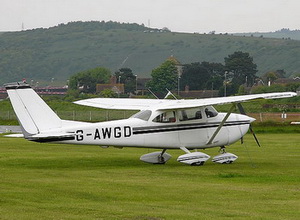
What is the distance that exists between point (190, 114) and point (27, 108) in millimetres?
4712

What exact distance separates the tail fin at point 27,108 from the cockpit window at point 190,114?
152 inches

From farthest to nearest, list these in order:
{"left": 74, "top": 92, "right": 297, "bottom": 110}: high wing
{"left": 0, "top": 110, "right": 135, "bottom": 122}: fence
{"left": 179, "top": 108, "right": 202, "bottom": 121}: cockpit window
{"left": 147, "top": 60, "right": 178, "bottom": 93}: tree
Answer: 1. {"left": 147, "top": 60, "right": 178, "bottom": 93}: tree
2. {"left": 0, "top": 110, "right": 135, "bottom": 122}: fence
3. {"left": 179, "top": 108, "right": 202, "bottom": 121}: cockpit window
4. {"left": 74, "top": 92, "right": 297, "bottom": 110}: high wing

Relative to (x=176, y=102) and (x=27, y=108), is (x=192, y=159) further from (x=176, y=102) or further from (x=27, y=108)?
(x=27, y=108)

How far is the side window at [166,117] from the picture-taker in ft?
74.4

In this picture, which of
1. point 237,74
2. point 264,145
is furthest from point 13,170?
point 237,74

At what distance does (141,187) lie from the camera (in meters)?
17.4

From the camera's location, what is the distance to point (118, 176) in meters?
19.7

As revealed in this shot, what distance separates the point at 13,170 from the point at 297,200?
8.04 meters

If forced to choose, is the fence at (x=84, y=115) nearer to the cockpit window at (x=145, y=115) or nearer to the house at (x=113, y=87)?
the cockpit window at (x=145, y=115)

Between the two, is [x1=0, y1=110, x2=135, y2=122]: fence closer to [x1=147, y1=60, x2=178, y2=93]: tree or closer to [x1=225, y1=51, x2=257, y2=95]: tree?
[x1=147, y1=60, x2=178, y2=93]: tree

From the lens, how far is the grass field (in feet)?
46.1

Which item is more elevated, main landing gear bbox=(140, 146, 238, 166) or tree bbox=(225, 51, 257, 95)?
tree bbox=(225, 51, 257, 95)

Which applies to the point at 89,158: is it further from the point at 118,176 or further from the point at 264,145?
the point at 264,145

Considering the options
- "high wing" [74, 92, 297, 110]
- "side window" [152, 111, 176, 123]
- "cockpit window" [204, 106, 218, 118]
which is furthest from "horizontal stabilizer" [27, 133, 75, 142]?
"cockpit window" [204, 106, 218, 118]
